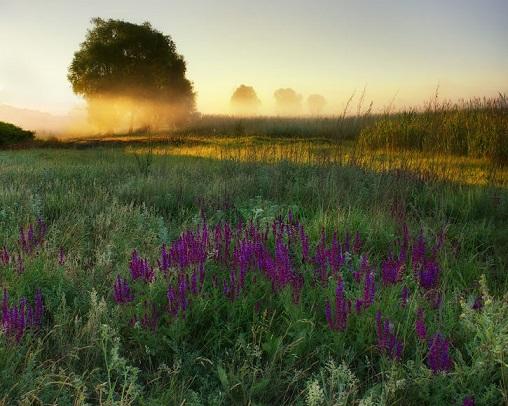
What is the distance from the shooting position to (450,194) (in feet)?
22.4

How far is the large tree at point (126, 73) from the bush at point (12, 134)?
639 inches

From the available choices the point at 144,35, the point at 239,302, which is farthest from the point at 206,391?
the point at 144,35

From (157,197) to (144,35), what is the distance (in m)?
36.6

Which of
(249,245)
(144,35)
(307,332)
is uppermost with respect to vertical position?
(144,35)

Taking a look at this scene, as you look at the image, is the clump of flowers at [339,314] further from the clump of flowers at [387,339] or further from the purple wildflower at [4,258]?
the purple wildflower at [4,258]

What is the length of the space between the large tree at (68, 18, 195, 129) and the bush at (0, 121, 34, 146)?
1623 centimetres

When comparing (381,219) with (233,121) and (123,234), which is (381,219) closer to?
(123,234)

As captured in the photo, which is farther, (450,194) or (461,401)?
(450,194)

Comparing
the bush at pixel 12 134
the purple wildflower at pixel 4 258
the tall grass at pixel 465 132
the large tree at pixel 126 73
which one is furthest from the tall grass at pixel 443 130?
the large tree at pixel 126 73

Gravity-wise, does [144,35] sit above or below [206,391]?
above

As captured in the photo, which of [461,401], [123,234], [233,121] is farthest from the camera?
[233,121]

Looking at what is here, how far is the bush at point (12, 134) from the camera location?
73.2 ft

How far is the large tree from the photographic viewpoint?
129 feet

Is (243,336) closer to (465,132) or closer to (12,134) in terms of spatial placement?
(465,132)
